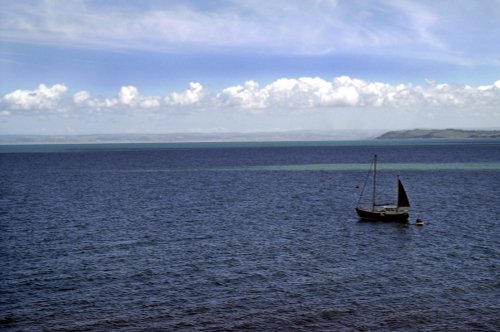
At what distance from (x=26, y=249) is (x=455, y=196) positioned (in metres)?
82.1

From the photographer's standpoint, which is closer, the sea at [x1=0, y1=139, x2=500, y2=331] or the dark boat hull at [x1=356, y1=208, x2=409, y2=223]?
the sea at [x1=0, y1=139, x2=500, y2=331]

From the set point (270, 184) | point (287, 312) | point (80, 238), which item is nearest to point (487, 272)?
point (287, 312)

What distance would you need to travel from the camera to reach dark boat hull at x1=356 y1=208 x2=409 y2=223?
78.5 meters

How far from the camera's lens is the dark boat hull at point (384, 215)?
78.5 metres

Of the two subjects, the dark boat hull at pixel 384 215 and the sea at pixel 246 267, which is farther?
the dark boat hull at pixel 384 215

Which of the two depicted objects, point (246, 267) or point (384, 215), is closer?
point (246, 267)

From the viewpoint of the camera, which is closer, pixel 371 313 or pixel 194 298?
pixel 371 313

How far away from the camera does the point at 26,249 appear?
5972cm

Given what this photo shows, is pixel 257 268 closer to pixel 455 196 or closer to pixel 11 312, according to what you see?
pixel 11 312

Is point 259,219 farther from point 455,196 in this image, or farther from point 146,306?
point 455,196

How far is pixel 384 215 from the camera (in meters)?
79.7

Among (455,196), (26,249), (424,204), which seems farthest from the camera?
(455,196)

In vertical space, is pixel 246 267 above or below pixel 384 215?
below

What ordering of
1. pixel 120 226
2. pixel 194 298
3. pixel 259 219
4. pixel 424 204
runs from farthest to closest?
pixel 424 204
pixel 259 219
pixel 120 226
pixel 194 298
